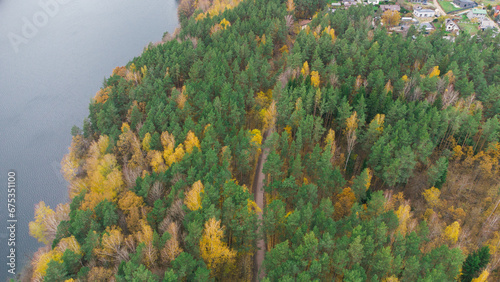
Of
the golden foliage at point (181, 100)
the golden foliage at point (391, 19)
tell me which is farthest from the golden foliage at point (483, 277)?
the golden foliage at point (391, 19)

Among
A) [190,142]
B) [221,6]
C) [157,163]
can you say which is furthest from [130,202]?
[221,6]

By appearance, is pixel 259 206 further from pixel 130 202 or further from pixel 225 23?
pixel 225 23

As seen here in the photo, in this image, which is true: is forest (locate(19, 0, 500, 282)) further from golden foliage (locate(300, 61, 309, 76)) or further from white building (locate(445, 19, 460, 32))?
white building (locate(445, 19, 460, 32))

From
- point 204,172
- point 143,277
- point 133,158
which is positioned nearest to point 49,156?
point 133,158

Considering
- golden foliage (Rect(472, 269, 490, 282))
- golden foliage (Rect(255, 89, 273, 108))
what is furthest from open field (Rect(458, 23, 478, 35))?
golden foliage (Rect(472, 269, 490, 282))

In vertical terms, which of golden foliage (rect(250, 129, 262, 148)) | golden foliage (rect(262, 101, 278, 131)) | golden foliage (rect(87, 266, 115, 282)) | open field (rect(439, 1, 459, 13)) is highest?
open field (rect(439, 1, 459, 13))

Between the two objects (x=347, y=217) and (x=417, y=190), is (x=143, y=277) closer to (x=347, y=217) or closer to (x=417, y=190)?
(x=347, y=217)

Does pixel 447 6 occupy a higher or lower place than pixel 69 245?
higher
